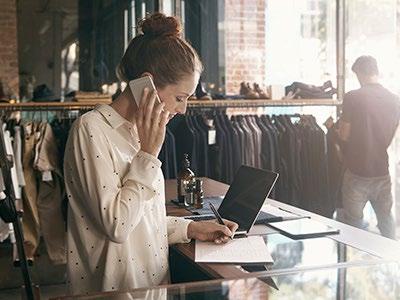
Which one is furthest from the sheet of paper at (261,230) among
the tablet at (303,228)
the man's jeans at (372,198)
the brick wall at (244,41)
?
the brick wall at (244,41)

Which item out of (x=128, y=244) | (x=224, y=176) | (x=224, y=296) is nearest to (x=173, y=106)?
(x=128, y=244)

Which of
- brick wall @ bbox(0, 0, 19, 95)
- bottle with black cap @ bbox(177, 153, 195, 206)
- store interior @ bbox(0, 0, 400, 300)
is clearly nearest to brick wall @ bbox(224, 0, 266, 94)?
store interior @ bbox(0, 0, 400, 300)

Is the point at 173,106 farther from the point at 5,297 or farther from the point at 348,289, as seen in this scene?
the point at 5,297

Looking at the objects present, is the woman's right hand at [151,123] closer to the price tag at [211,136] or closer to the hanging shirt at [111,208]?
the hanging shirt at [111,208]

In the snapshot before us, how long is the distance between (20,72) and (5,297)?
209cm

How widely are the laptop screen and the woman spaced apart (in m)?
0.45

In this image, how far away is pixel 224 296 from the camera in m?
1.46

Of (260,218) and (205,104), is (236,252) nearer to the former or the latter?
(260,218)

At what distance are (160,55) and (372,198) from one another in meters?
3.04

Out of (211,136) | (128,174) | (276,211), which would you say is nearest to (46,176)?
(211,136)

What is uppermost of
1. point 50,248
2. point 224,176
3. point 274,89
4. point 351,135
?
point 274,89

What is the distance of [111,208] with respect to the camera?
1637 mm

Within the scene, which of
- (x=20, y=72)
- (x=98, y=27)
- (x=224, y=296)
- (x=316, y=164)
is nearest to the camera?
(x=224, y=296)

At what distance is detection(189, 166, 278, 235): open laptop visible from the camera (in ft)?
7.26
